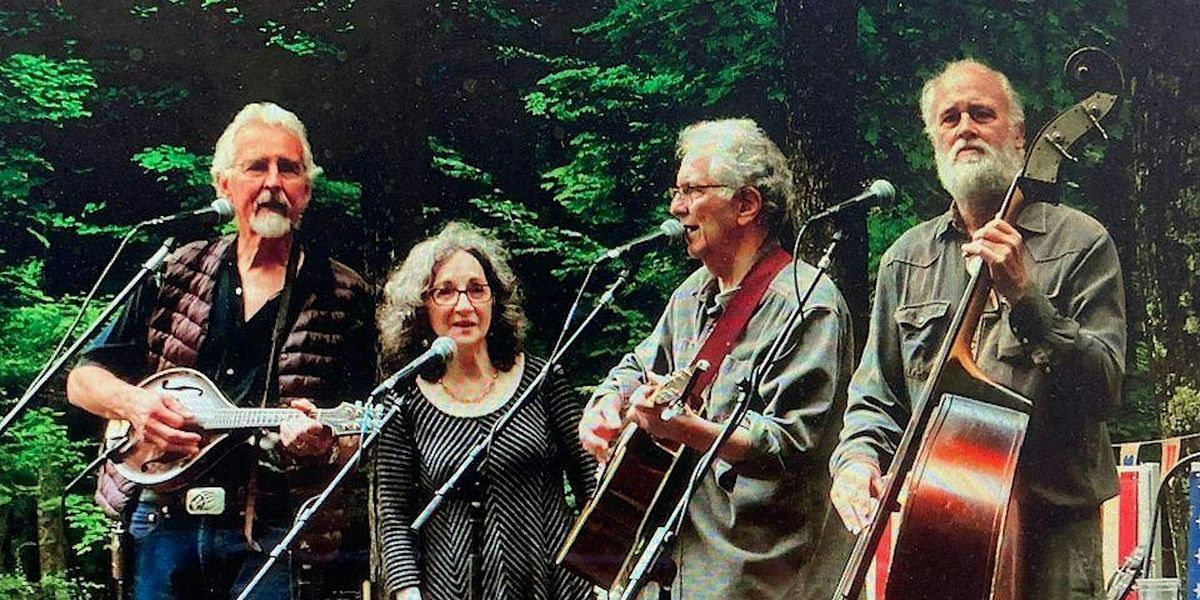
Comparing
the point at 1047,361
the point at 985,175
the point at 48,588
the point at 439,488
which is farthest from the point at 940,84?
the point at 48,588

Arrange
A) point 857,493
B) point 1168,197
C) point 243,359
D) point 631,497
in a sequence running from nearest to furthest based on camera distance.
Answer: point 857,493
point 631,497
point 243,359
point 1168,197

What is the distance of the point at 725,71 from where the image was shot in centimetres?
598

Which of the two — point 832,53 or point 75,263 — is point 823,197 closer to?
point 832,53

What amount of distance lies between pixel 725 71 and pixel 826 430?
4.73ft

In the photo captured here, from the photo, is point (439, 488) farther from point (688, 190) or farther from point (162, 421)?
point (688, 190)

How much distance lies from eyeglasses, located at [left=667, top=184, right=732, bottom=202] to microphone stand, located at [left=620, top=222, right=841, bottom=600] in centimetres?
39

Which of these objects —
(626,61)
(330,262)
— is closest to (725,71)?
(626,61)

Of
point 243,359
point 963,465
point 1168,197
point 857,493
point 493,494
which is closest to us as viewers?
point 963,465

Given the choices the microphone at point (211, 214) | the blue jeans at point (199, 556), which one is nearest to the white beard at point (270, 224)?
the microphone at point (211, 214)

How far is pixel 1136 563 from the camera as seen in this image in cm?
557

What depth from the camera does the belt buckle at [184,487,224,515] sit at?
18.9 ft

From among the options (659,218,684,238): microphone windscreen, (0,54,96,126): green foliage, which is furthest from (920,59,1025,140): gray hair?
(0,54,96,126): green foliage

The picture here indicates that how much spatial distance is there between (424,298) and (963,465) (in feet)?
6.81

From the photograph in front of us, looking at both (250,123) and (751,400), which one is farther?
(250,123)
